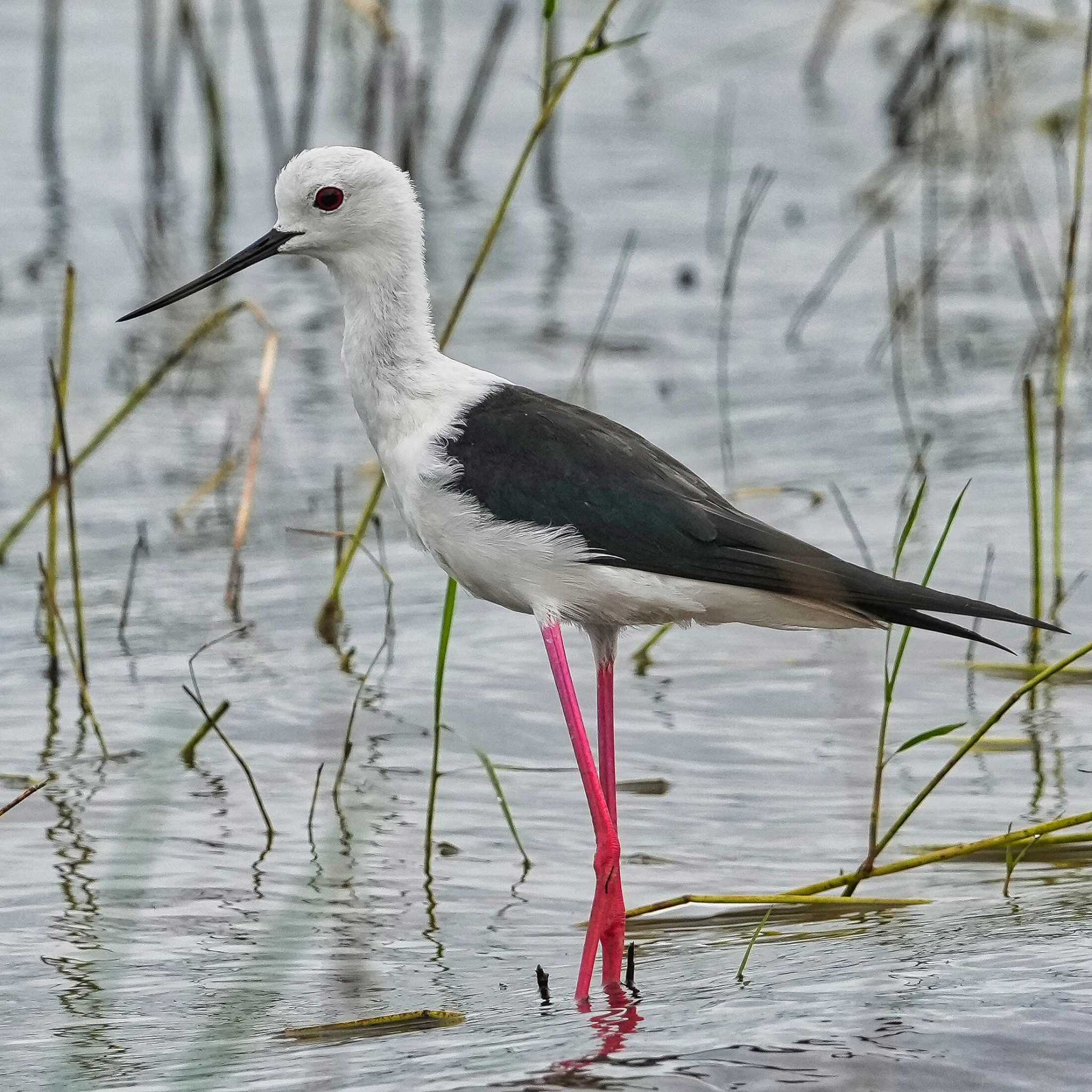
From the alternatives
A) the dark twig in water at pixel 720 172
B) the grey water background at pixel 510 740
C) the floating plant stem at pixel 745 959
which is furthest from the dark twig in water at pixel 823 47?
the floating plant stem at pixel 745 959

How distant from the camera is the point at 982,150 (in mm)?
10477

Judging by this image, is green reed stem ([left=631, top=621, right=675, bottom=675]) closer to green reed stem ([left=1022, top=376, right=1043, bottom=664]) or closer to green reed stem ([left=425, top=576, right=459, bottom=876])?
green reed stem ([left=1022, top=376, right=1043, bottom=664])

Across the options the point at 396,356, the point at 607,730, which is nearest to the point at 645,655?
the point at 607,730

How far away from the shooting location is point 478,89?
11422 mm

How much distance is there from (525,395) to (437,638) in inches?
72.9

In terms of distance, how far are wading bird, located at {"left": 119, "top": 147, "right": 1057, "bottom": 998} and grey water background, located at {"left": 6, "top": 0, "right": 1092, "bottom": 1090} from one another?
1.37 feet

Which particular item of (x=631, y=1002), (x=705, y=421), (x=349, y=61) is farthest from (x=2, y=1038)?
(x=349, y=61)

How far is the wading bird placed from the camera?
3832mm

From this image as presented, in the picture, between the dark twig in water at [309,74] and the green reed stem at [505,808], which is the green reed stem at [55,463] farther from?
the dark twig in water at [309,74]

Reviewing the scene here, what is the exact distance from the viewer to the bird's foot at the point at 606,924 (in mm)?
3725

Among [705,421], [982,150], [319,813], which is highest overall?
[982,150]

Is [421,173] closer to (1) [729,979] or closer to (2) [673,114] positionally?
(2) [673,114]

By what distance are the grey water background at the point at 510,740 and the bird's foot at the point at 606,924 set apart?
0.21 feet

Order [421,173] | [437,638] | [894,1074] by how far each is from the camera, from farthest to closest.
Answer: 1. [421,173]
2. [437,638]
3. [894,1074]
